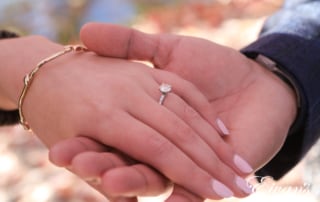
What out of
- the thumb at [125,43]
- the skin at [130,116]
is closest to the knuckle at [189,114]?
the skin at [130,116]

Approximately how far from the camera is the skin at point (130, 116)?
1.70 feet

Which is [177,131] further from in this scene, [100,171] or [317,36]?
[317,36]

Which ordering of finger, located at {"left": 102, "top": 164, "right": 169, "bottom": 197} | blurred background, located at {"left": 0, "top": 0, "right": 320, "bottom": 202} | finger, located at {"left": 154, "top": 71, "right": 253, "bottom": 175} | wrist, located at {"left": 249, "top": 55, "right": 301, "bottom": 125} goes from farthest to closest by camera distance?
blurred background, located at {"left": 0, "top": 0, "right": 320, "bottom": 202}, wrist, located at {"left": 249, "top": 55, "right": 301, "bottom": 125}, finger, located at {"left": 154, "top": 71, "right": 253, "bottom": 175}, finger, located at {"left": 102, "top": 164, "right": 169, "bottom": 197}

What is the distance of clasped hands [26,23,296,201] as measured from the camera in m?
0.51

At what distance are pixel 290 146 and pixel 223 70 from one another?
0.16m

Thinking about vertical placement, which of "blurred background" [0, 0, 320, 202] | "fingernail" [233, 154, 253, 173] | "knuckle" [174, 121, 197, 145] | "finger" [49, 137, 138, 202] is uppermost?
"finger" [49, 137, 138, 202]

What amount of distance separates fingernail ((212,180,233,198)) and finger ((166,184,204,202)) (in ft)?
0.06

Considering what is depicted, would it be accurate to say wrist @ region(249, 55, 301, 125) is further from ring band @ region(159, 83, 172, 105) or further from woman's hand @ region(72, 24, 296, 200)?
ring band @ region(159, 83, 172, 105)

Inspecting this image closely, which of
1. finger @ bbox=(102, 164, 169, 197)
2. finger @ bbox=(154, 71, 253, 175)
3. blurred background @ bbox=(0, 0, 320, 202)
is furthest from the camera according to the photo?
blurred background @ bbox=(0, 0, 320, 202)

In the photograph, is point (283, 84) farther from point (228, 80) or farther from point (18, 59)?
point (18, 59)

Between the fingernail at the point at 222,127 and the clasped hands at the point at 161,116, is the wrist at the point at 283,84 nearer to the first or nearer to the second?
the clasped hands at the point at 161,116

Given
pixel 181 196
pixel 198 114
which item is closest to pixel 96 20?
pixel 198 114

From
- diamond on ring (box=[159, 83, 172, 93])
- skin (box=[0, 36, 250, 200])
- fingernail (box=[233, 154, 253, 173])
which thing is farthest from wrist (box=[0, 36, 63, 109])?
fingernail (box=[233, 154, 253, 173])

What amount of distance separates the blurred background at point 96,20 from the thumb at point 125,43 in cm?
21
